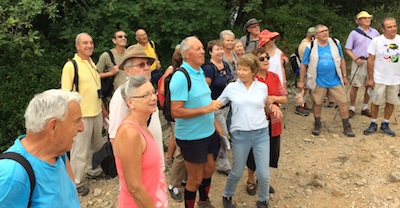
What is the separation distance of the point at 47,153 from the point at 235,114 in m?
2.21

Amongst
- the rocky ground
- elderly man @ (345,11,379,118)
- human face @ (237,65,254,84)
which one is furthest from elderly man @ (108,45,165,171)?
elderly man @ (345,11,379,118)

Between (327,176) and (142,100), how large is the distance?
11.4 feet

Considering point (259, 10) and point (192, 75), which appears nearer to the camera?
point (192, 75)

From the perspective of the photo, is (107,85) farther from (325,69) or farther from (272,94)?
(325,69)

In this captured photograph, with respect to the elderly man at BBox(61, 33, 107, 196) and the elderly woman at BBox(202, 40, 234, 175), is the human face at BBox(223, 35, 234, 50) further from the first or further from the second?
the elderly man at BBox(61, 33, 107, 196)

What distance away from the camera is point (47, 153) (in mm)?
1976

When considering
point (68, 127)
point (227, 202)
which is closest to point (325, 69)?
point (227, 202)

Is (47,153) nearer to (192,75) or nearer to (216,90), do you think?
(192,75)

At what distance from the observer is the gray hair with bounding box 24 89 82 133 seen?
1.90 meters

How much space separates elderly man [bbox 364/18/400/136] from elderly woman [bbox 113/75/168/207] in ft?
15.8

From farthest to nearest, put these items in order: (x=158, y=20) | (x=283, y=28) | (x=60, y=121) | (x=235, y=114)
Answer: (x=283, y=28) → (x=158, y=20) → (x=235, y=114) → (x=60, y=121)

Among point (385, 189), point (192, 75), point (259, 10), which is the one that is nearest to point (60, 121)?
point (192, 75)

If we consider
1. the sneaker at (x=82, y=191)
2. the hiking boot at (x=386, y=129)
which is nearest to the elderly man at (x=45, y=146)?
the sneaker at (x=82, y=191)

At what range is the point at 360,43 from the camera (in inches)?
268
